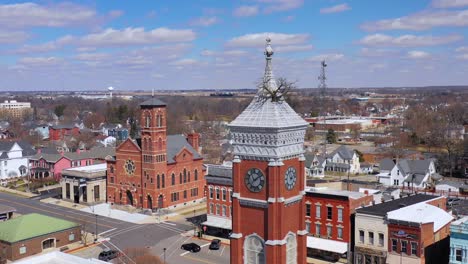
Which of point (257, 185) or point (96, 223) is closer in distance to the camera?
point (257, 185)

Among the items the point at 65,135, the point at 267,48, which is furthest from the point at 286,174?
the point at 65,135

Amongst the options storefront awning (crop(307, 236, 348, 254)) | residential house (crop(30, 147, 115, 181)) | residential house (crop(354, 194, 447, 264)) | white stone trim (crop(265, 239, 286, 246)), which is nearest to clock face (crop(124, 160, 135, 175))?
residential house (crop(30, 147, 115, 181))

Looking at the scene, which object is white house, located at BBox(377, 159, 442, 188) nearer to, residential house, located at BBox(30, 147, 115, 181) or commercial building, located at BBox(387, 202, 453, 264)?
commercial building, located at BBox(387, 202, 453, 264)

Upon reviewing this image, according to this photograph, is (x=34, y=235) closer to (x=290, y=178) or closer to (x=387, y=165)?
(x=290, y=178)

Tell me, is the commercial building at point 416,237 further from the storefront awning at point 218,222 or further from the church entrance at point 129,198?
the church entrance at point 129,198

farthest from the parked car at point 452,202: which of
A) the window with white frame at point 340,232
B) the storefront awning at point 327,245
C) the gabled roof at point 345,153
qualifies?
the gabled roof at point 345,153

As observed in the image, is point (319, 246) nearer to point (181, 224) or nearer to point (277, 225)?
point (181, 224)
